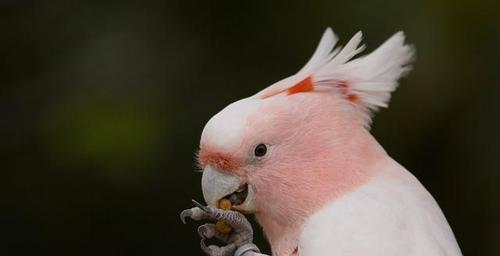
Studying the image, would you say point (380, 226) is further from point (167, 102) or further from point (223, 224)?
point (167, 102)

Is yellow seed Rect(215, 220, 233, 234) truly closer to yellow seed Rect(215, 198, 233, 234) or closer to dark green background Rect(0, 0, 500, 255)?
yellow seed Rect(215, 198, 233, 234)

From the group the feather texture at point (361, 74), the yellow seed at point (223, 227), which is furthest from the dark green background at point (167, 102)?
the yellow seed at point (223, 227)

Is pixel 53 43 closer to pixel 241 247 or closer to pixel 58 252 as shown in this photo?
pixel 58 252

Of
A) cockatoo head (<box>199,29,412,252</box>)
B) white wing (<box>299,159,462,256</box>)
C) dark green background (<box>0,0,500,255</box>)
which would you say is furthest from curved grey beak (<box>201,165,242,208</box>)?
dark green background (<box>0,0,500,255</box>)

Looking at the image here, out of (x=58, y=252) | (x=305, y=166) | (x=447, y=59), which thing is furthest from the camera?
(x=58, y=252)

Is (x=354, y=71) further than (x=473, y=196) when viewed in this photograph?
No

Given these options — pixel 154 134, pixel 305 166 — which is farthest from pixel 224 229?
pixel 154 134

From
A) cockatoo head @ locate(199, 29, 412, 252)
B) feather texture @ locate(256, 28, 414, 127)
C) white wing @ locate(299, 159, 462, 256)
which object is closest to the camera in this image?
white wing @ locate(299, 159, 462, 256)

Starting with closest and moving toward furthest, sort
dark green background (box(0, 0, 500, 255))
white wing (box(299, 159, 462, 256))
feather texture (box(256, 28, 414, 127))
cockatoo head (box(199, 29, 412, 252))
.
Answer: white wing (box(299, 159, 462, 256))
cockatoo head (box(199, 29, 412, 252))
feather texture (box(256, 28, 414, 127))
dark green background (box(0, 0, 500, 255))
